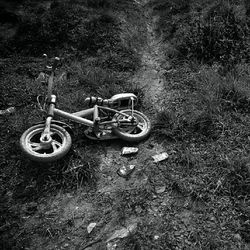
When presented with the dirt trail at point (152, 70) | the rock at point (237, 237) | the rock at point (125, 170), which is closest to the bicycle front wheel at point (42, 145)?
the rock at point (125, 170)

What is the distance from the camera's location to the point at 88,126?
559 cm

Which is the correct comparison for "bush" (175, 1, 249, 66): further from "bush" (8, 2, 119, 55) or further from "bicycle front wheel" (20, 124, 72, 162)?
"bicycle front wheel" (20, 124, 72, 162)

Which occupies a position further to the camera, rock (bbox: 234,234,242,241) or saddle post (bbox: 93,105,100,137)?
saddle post (bbox: 93,105,100,137)

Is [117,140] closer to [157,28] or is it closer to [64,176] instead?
[64,176]

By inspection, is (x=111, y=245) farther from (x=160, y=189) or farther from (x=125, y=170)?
(x=125, y=170)

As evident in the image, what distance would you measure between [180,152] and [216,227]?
5.34 feet

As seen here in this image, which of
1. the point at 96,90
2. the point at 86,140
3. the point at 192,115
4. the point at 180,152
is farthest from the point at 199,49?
the point at 86,140

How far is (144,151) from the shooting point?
5738 mm

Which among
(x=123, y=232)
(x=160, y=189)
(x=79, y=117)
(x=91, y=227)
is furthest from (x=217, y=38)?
(x=91, y=227)

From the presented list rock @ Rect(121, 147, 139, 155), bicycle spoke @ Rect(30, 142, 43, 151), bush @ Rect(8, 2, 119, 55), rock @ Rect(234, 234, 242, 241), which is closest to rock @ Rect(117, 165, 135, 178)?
rock @ Rect(121, 147, 139, 155)

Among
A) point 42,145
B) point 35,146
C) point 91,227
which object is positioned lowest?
point 91,227

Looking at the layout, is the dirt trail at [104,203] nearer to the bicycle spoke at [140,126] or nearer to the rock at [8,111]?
the bicycle spoke at [140,126]

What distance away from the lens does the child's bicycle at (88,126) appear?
5.03m

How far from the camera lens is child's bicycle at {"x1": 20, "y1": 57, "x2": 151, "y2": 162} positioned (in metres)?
5.03
